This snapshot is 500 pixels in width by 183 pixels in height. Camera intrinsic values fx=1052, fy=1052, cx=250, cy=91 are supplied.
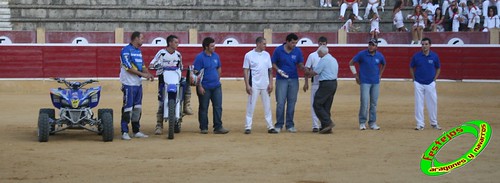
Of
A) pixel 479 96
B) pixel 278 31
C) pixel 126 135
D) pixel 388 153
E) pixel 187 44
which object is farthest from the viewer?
pixel 278 31

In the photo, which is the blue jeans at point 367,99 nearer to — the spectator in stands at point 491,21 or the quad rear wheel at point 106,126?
the quad rear wheel at point 106,126

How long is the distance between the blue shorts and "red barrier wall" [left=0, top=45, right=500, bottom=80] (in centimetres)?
1199

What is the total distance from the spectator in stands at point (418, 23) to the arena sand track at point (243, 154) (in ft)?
24.2

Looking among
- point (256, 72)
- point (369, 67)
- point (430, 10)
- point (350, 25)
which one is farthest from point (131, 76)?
point (430, 10)

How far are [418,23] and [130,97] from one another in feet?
46.3

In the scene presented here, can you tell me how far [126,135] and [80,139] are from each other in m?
0.63

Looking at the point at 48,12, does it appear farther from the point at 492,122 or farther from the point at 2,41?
the point at 492,122

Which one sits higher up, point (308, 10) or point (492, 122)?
point (308, 10)

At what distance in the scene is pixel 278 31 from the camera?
29.2 metres

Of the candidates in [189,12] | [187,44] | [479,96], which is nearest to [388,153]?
[479,96]

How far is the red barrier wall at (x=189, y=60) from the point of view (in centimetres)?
2605

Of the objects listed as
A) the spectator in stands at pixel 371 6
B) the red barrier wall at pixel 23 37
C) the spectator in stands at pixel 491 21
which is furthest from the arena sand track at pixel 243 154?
the spectator in stands at pixel 371 6

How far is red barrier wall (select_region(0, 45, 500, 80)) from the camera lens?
26047 mm
